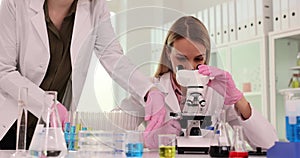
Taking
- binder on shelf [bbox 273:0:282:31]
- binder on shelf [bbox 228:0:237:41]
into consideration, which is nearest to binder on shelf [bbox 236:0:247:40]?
binder on shelf [bbox 228:0:237:41]

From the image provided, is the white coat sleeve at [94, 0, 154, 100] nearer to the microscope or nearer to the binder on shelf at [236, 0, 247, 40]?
the microscope

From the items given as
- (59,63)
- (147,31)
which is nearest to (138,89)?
(147,31)

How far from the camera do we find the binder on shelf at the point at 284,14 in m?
2.82

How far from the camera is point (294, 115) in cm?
98

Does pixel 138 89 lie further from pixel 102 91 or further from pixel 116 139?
pixel 116 139

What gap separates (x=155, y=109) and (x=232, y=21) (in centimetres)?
210

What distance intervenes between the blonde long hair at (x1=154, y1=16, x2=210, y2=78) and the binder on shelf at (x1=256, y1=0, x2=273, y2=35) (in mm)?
1774

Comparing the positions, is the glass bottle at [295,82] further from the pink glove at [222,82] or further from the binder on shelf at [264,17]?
the pink glove at [222,82]

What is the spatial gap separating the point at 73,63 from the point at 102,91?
24cm

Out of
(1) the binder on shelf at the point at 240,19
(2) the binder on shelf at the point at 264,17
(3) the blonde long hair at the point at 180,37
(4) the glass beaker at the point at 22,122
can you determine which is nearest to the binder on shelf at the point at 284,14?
(2) the binder on shelf at the point at 264,17

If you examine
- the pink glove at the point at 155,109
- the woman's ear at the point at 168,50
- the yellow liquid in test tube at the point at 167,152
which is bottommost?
the yellow liquid in test tube at the point at 167,152

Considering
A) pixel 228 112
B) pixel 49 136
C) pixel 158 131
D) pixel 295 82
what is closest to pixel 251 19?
pixel 295 82

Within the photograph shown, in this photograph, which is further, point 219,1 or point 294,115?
point 219,1

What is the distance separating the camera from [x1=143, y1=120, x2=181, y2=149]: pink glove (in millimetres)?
1190
